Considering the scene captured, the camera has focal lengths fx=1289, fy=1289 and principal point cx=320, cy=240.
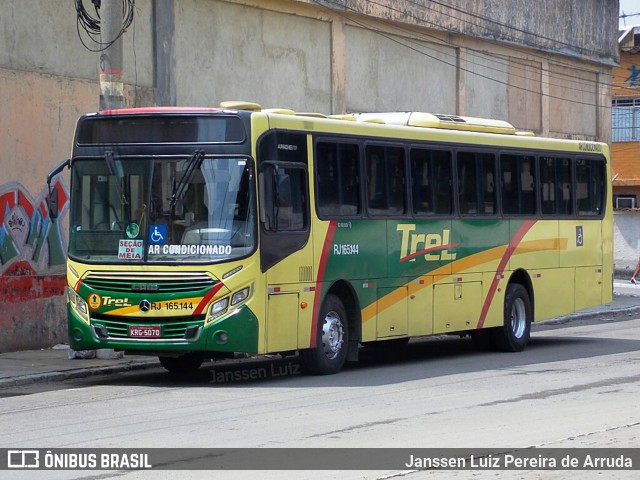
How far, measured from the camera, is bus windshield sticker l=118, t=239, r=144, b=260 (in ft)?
48.5

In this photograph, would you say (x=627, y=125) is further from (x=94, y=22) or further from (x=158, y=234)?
(x=158, y=234)

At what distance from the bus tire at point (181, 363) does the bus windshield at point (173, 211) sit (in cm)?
217

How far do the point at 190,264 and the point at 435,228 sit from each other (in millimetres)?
4907

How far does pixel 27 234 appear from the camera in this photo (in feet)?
64.2

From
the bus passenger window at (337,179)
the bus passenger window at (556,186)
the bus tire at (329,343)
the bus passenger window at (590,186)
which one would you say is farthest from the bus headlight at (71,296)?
the bus passenger window at (590,186)

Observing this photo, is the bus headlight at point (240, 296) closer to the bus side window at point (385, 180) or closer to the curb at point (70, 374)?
the bus side window at point (385, 180)

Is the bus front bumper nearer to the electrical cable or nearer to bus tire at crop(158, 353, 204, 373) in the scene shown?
bus tire at crop(158, 353, 204, 373)

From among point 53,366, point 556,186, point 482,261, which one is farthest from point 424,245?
point 53,366

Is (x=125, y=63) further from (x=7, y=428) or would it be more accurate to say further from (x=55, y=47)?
(x=7, y=428)

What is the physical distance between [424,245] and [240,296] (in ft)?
13.9

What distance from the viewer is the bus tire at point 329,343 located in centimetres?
1577

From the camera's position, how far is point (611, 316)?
29.2 m

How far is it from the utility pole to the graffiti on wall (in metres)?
2.32

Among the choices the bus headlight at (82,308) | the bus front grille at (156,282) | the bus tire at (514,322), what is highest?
the bus front grille at (156,282)
